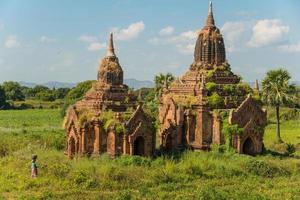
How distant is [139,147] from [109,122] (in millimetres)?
2865

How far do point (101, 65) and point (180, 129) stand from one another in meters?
7.15

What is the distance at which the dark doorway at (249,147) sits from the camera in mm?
32688

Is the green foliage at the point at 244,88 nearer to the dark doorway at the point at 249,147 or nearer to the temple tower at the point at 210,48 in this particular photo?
the temple tower at the point at 210,48

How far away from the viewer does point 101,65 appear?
32.2 metres

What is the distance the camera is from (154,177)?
1009 inches

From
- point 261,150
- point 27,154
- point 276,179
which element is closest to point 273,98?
point 261,150

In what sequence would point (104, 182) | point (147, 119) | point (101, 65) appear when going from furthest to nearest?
point (101, 65)
point (147, 119)
point (104, 182)

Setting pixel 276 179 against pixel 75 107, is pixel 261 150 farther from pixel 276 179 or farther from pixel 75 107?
pixel 75 107

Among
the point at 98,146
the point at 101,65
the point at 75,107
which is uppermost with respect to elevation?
the point at 101,65

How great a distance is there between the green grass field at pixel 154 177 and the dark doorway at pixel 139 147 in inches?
68.5

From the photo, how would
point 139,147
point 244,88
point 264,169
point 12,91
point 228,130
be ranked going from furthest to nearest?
point 12,91 < point 244,88 < point 228,130 < point 139,147 < point 264,169

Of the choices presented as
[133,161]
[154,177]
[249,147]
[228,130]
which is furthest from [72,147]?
[249,147]

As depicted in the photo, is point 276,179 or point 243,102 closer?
point 276,179

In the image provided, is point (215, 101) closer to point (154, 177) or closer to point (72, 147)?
point (154, 177)
